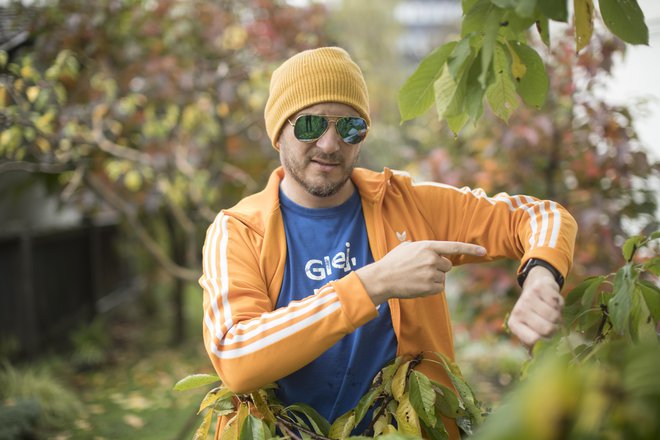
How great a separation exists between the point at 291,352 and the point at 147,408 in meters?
4.53

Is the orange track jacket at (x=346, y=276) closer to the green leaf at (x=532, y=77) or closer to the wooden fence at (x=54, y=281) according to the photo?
the green leaf at (x=532, y=77)

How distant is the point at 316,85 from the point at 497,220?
713mm

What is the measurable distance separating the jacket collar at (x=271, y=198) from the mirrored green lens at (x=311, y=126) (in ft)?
0.77

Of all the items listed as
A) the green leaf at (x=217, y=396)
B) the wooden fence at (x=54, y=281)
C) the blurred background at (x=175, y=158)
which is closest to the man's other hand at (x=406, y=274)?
the green leaf at (x=217, y=396)

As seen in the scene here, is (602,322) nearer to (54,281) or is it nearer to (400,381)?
(400,381)

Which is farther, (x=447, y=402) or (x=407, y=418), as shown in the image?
(x=447, y=402)

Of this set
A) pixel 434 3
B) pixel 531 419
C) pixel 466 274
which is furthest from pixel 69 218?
pixel 434 3

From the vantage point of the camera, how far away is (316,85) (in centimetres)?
203

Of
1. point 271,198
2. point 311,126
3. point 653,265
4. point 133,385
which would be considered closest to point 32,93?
point 133,385

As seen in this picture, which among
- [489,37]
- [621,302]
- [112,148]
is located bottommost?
[621,302]

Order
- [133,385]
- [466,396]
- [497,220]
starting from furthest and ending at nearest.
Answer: [133,385] < [497,220] < [466,396]

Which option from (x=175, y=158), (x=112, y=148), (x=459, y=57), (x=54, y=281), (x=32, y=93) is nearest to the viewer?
(x=459, y=57)

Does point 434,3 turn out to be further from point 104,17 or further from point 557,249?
point 557,249

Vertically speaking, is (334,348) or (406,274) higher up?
(406,274)
